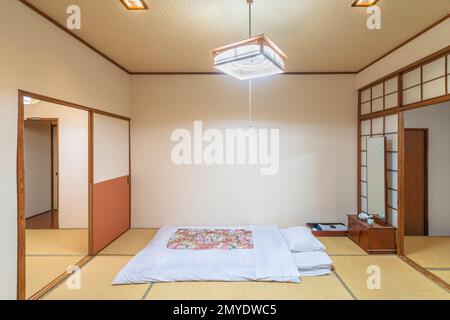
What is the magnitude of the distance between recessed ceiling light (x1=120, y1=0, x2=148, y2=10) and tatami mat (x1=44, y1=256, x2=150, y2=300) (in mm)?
2900

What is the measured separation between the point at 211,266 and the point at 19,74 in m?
2.73

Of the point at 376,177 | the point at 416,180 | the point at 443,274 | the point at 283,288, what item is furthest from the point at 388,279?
the point at 416,180

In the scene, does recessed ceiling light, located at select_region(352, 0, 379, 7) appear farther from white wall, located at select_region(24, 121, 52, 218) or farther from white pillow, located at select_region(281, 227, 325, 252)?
white wall, located at select_region(24, 121, 52, 218)

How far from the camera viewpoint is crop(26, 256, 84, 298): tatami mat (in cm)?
296

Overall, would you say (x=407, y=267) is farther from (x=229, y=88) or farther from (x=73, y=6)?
(x=73, y=6)

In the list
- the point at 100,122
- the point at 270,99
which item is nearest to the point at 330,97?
the point at 270,99

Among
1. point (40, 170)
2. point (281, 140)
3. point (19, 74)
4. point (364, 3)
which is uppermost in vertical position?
point (364, 3)

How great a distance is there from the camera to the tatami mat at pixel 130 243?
4012 millimetres

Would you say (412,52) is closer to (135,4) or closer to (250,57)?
Answer: (250,57)

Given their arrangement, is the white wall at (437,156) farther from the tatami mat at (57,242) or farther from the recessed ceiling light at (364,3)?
the tatami mat at (57,242)

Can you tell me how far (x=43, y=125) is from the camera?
6.42 m

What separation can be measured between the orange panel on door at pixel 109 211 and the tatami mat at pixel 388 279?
132 inches

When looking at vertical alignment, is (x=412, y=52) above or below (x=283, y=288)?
above

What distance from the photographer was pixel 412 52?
350 cm
